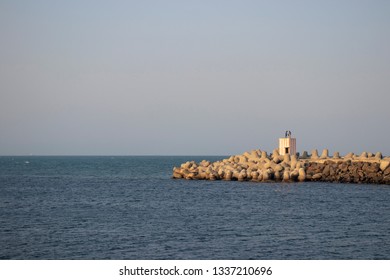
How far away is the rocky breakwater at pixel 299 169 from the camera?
46000 millimetres

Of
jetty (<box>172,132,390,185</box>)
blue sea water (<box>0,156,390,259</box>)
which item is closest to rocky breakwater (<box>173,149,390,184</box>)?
jetty (<box>172,132,390,185</box>)

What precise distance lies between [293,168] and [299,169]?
4.87 ft

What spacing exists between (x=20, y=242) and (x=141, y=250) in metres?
4.56

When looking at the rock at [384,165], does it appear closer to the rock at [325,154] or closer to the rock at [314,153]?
the rock at [325,154]

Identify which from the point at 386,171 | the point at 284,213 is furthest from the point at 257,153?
the point at 284,213

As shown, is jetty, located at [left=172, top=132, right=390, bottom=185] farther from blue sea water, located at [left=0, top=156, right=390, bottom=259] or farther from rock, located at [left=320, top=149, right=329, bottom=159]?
blue sea water, located at [left=0, top=156, right=390, bottom=259]

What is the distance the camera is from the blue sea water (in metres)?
20.7

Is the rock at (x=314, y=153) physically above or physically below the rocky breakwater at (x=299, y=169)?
above

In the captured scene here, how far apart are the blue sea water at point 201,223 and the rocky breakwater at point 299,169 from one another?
123 inches

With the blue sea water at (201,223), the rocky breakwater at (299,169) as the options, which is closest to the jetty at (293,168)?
the rocky breakwater at (299,169)

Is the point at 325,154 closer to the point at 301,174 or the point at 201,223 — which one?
the point at 301,174

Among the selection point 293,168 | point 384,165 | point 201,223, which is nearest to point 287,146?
point 293,168

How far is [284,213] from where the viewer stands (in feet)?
98.9
